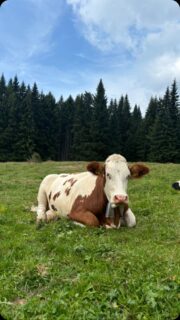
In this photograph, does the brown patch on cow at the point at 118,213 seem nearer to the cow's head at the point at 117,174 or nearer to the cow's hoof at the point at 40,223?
the cow's head at the point at 117,174

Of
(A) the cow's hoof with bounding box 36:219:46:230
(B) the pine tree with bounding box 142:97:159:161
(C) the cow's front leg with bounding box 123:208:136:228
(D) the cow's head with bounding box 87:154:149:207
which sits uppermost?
(B) the pine tree with bounding box 142:97:159:161

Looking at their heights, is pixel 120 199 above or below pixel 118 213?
above

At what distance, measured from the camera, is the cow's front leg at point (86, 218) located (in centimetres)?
878

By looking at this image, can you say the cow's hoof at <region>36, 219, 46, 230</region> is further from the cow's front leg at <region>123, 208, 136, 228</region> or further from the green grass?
the cow's front leg at <region>123, 208, 136, 228</region>

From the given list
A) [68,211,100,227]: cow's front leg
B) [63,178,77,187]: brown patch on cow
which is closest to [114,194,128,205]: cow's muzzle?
[68,211,100,227]: cow's front leg

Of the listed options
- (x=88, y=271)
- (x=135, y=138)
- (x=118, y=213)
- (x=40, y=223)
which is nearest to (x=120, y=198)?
(x=118, y=213)

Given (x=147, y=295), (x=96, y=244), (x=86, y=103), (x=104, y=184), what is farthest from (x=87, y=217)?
(x=86, y=103)

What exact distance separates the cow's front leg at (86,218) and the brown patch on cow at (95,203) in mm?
45

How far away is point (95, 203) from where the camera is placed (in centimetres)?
913

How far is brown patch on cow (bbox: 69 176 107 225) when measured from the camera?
9.05 m

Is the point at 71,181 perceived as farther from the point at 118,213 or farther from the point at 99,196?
the point at 118,213

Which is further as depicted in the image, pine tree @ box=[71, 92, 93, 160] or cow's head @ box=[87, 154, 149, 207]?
pine tree @ box=[71, 92, 93, 160]

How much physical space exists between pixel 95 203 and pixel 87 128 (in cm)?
5345

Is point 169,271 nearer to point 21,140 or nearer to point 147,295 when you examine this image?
point 147,295
